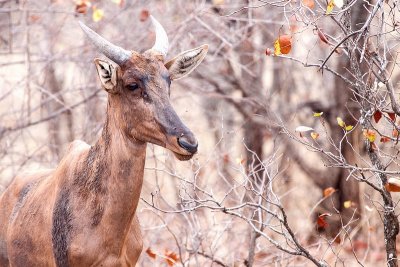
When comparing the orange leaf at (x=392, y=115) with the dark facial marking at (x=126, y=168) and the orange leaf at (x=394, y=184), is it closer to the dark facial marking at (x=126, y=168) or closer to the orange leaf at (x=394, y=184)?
the orange leaf at (x=394, y=184)

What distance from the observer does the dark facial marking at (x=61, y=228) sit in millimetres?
6664

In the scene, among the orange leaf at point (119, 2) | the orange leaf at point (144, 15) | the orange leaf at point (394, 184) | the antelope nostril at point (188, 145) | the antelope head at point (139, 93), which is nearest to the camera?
the antelope nostril at point (188, 145)

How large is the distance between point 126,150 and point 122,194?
0.32 metres

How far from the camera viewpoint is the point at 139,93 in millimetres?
6461

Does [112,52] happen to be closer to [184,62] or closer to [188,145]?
[184,62]

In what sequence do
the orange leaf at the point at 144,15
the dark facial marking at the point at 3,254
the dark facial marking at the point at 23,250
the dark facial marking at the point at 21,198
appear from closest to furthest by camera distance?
the dark facial marking at the point at 23,250
the dark facial marking at the point at 21,198
the dark facial marking at the point at 3,254
the orange leaf at the point at 144,15

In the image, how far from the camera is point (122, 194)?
21.8 ft

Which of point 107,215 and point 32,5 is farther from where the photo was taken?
point 32,5

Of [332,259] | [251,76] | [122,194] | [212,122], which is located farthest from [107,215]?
[212,122]

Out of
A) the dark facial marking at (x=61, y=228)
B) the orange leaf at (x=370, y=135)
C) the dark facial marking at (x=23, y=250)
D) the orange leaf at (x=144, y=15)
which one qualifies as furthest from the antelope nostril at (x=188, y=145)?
the orange leaf at (x=144, y=15)

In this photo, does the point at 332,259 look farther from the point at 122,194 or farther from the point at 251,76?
the point at 122,194

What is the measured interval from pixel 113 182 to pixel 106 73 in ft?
2.64

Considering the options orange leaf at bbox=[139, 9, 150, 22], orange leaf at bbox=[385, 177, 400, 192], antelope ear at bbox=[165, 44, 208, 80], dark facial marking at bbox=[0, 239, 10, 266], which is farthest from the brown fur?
orange leaf at bbox=[139, 9, 150, 22]

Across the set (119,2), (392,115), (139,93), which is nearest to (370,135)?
(392,115)
